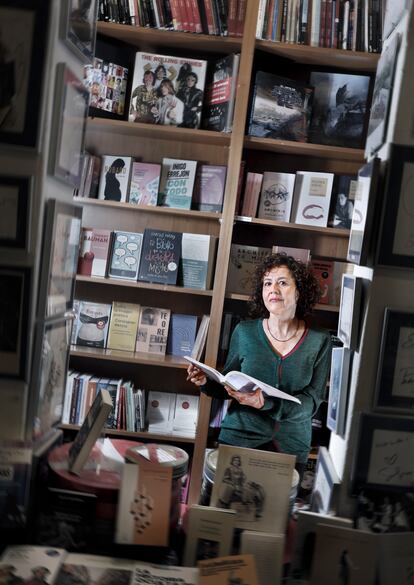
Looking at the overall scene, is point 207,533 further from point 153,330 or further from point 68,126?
point 153,330

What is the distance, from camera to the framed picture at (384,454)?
1413 millimetres

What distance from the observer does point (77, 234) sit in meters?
1.62

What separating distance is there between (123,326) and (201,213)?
733 mm

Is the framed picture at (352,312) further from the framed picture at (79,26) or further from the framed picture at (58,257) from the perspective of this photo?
the framed picture at (79,26)

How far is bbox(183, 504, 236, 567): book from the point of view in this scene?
53.4 inches

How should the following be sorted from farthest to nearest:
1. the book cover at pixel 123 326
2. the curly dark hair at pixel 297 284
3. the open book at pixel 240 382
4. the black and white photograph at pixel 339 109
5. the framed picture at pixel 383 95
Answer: the book cover at pixel 123 326 < the black and white photograph at pixel 339 109 < the curly dark hair at pixel 297 284 < the open book at pixel 240 382 < the framed picture at pixel 383 95

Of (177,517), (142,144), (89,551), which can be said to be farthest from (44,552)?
(142,144)

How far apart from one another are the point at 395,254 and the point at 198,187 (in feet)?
6.53

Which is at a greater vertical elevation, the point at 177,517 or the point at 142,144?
the point at 142,144

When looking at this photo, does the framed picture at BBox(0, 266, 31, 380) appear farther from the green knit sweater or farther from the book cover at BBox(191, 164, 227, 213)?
the book cover at BBox(191, 164, 227, 213)

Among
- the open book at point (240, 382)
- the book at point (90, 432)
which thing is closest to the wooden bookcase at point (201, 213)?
the open book at point (240, 382)

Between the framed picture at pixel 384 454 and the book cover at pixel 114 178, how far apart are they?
7.06ft

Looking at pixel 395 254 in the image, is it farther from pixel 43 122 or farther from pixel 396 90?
pixel 43 122

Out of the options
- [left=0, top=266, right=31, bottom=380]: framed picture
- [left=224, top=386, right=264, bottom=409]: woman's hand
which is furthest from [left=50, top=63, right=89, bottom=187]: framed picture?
[left=224, top=386, right=264, bottom=409]: woman's hand
